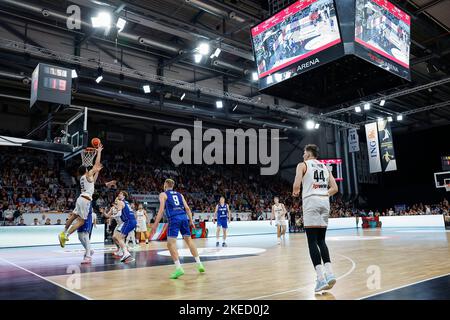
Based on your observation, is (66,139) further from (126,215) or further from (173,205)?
(173,205)

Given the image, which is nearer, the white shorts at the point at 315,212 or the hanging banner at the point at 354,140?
the white shorts at the point at 315,212

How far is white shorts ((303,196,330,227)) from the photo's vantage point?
4.63m

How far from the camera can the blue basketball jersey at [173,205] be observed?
21.3ft

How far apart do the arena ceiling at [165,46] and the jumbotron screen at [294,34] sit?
3302 mm

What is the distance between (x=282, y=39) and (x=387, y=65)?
2.87 metres

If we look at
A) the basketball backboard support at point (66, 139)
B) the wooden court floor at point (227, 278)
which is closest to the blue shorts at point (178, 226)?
the wooden court floor at point (227, 278)

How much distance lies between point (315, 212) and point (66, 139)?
38.6ft

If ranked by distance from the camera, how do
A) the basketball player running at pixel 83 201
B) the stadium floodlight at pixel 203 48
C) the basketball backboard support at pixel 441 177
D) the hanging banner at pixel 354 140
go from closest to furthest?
the basketball player running at pixel 83 201, the stadium floodlight at pixel 203 48, the basketball backboard support at pixel 441 177, the hanging banner at pixel 354 140

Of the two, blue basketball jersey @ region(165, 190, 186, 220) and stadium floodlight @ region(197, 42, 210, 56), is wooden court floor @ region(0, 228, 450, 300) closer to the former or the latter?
blue basketball jersey @ region(165, 190, 186, 220)

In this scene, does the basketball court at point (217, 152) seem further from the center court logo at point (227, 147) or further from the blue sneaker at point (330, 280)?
the center court logo at point (227, 147)

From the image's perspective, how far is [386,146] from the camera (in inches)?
842

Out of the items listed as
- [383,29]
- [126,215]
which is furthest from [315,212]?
[383,29]

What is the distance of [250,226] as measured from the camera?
74.9ft

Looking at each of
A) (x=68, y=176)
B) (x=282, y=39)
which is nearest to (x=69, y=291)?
(x=282, y=39)
